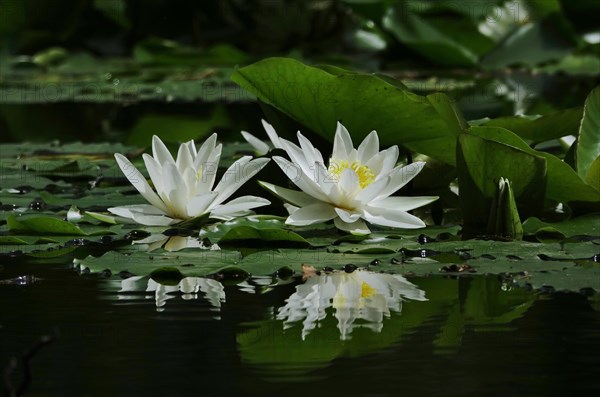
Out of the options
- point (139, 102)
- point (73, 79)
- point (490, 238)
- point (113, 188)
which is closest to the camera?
point (490, 238)

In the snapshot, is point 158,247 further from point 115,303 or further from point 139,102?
point 139,102

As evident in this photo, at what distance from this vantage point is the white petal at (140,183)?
2.79 m

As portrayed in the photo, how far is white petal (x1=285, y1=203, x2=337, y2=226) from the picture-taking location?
268cm

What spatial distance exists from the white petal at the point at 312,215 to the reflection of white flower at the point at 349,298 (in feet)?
1.17

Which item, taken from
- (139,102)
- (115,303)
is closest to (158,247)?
(115,303)

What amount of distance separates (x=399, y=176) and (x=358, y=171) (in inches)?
3.8

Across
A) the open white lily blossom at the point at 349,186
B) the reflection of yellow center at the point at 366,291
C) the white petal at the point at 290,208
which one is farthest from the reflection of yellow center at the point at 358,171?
the reflection of yellow center at the point at 366,291

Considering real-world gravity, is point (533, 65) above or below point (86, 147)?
above

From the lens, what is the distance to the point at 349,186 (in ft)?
8.71

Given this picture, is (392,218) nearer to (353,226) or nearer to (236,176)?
(353,226)

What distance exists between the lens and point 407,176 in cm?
273

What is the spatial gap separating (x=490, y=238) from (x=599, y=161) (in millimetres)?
420

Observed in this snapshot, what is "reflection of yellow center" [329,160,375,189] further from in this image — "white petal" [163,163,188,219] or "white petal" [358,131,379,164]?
"white petal" [163,163,188,219]

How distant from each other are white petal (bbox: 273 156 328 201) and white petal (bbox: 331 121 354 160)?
0.11 metres
